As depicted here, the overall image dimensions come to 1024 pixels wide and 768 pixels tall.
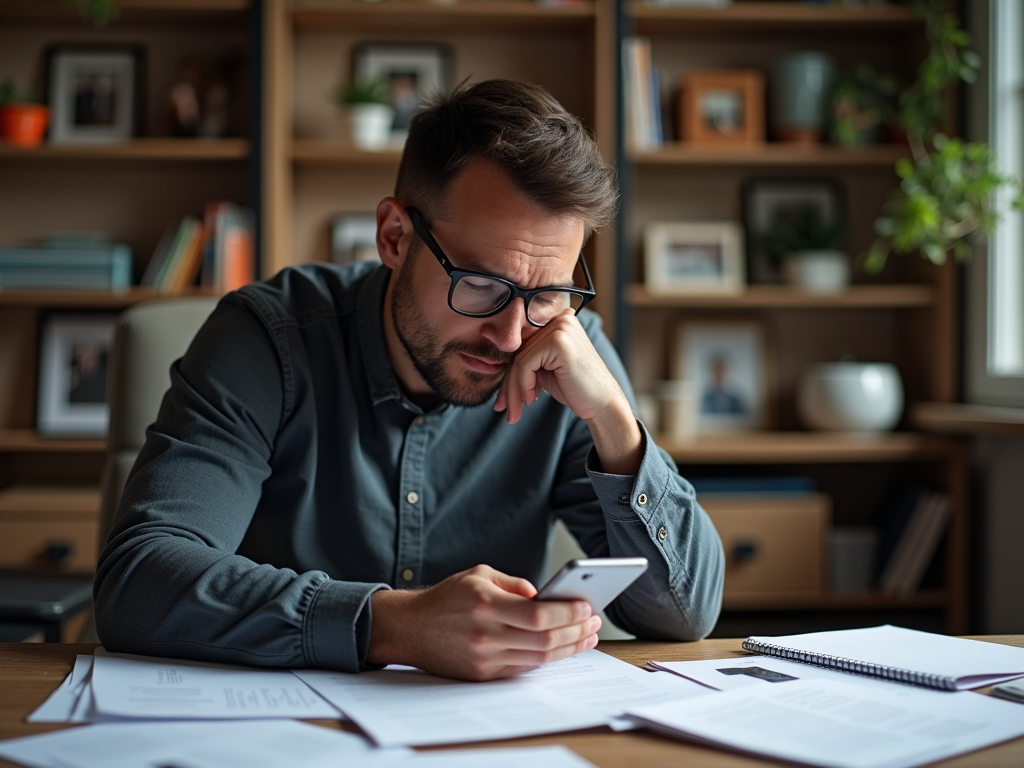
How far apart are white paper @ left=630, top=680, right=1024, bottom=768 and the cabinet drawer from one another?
180cm

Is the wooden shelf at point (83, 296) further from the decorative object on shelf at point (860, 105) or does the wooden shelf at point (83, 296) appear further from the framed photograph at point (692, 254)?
the decorative object on shelf at point (860, 105)

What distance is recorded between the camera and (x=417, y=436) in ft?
4.25

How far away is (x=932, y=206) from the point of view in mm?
2500

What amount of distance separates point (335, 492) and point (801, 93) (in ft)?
7.25

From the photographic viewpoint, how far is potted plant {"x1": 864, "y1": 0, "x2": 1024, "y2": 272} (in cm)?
248

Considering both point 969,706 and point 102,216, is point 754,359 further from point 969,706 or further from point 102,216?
point 969,706

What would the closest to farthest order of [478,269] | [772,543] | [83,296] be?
1. [478,269]
2. [772,543]
3. [83,296]

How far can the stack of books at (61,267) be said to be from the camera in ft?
9.18

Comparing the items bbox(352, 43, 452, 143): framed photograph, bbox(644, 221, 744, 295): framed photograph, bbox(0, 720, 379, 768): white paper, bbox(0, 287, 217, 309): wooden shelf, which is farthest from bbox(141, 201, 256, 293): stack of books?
bbox(0, 720, 379, 768): white paper

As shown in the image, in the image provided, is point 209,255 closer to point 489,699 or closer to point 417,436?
point 417,436

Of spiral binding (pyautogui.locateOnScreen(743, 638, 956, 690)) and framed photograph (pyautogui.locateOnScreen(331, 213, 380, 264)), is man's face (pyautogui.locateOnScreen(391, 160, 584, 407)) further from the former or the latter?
framed photograph (pyautogui.locateOnScreen(331, 213, 380, 264))

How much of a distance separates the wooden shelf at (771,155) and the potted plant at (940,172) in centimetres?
10

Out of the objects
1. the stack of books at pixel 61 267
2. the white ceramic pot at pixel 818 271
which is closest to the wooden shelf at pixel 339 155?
the stack of books at pixel 61 267

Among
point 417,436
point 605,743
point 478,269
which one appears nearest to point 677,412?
point 417,436
